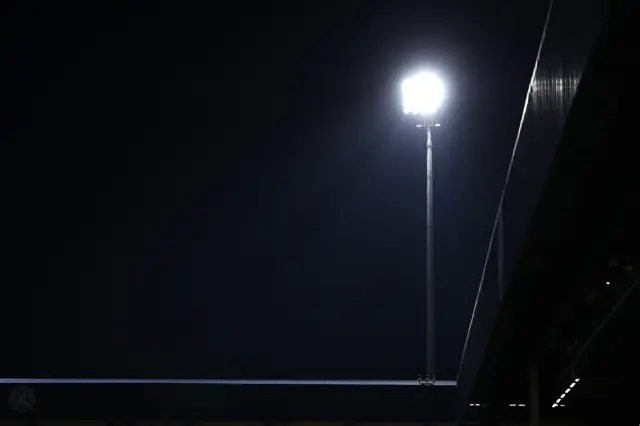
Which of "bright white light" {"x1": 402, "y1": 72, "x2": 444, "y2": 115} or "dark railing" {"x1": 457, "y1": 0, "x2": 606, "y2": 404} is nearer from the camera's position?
"dark railing" {"x1": 457, "y1": 0, "x2": 606, "y2": 404}

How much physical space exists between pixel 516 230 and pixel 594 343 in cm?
189

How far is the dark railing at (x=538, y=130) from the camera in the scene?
6.36m

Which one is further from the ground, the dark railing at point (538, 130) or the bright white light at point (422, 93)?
the bright white light at point (422, 93)

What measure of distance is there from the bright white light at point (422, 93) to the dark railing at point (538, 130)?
7.33m

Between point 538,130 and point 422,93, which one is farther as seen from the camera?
point 422,93

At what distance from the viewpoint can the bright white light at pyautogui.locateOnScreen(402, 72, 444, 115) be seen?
17.0m

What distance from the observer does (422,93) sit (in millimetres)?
17266

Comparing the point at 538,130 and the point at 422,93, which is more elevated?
the point at 422,93

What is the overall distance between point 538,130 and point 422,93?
984 cm

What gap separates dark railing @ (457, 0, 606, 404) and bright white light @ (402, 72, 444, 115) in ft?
24.0

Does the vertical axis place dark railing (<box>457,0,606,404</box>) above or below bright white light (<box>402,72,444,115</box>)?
below

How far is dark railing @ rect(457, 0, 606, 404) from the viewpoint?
250 inches

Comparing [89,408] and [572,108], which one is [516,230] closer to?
[572,108]

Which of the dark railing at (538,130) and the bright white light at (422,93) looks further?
the bright white light at (422,93)
